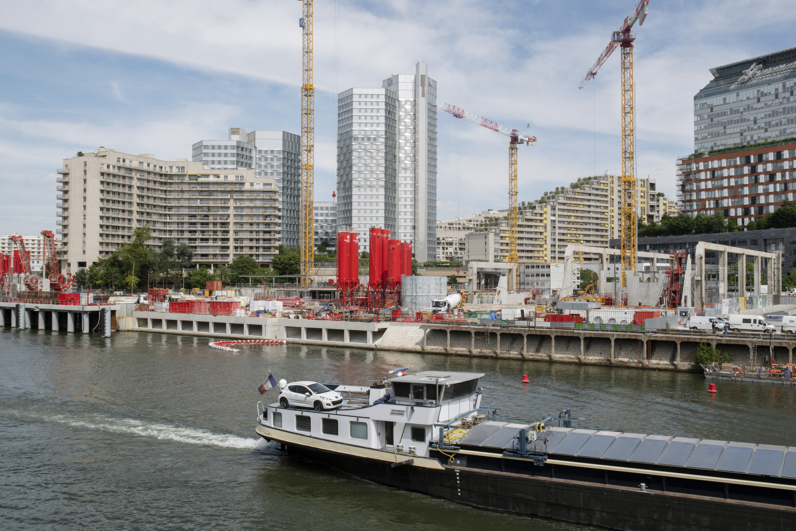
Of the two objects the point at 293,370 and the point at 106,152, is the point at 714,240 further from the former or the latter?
the point at 106,152

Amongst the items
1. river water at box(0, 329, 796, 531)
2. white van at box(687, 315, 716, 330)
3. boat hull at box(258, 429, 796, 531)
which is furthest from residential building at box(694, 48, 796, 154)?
boat hull at box(258, 429, 796, 531)

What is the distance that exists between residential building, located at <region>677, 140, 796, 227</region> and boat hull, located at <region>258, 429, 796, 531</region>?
169m

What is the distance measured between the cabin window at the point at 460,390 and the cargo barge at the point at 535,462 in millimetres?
76

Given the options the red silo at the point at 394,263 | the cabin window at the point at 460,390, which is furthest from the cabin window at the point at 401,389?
the red silo at the point at 394,263

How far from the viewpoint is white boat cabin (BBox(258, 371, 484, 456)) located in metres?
27.7

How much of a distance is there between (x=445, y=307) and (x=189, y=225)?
412 ft

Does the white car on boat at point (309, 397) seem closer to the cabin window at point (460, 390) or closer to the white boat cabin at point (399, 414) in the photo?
the white boat cabin at point (399, 414)

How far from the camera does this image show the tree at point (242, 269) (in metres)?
164

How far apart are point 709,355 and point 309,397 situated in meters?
40.4

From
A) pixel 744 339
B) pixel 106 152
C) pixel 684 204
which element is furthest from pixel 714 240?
pixel 106 152

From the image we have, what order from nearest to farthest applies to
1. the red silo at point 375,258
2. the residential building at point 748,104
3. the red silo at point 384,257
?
the red silo at point 375,258 → the red silo at point 384,257 → the residential building at point 748,104

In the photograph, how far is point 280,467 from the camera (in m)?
30.7

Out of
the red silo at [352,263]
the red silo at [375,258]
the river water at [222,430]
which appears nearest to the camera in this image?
the river water at [222,430]

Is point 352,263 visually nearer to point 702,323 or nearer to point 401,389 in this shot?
point 702,323
